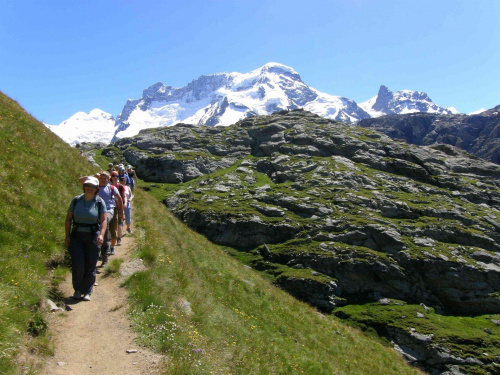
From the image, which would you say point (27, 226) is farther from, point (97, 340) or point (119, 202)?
point (97, 340)

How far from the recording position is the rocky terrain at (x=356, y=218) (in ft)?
183

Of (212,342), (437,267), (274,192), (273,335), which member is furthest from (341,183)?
(212,342)

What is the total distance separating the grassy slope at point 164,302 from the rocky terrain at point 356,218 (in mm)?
31925

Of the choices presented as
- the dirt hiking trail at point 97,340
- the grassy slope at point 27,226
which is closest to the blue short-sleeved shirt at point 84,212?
the grassy slope at point 27,226

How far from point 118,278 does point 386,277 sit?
5802 centimetres

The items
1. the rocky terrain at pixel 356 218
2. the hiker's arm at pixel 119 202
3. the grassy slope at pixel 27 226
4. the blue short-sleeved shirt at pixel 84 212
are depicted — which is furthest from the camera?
the rocky terrain at pixel 356 218

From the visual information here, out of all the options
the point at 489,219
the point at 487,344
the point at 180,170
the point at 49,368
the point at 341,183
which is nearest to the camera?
the point at 49,368

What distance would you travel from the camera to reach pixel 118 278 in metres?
13.5

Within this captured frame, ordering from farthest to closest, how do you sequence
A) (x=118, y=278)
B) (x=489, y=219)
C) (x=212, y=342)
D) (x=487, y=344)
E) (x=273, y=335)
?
(x=489, y=219), (x=487, y=344), (x=273, y=335), (x=118, y=278), (x=212, y=342)

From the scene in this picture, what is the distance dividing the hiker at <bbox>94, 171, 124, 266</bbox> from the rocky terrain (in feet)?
143

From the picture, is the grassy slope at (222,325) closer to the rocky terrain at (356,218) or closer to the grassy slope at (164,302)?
the grassy slope at (164,302)

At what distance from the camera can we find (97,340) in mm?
9266

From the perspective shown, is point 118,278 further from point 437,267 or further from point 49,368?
point 437,267

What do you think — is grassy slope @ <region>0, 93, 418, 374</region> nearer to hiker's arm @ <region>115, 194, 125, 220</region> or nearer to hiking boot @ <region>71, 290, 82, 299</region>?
hiking boot @ <region>71, 290, 82, 299</region>
